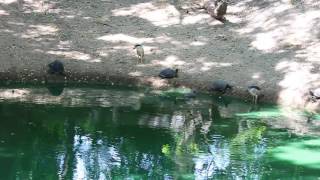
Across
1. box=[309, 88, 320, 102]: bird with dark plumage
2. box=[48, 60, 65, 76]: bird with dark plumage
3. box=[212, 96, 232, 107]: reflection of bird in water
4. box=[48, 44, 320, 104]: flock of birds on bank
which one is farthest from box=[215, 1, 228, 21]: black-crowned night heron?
box=[48, 60, 65, 76]: bird with dark plumage

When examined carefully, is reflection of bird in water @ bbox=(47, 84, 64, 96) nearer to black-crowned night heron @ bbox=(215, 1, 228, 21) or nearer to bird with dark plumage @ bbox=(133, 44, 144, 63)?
bird with dark plumage @ bbox=(133, 44, 144, 63)

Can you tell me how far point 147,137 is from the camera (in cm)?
1112

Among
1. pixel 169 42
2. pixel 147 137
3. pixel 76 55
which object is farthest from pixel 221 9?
pixel 147 137

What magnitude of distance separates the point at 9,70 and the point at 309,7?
32.4 ft

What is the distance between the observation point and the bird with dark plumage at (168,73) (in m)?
15.0

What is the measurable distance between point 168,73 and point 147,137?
414 cm

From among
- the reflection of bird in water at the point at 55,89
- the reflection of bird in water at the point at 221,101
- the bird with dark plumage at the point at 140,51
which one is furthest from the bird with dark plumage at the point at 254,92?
the reflection of bird in water at the point at 55,89

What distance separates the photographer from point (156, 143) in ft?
35.3

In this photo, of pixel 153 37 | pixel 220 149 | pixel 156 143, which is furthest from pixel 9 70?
pixel 220 149

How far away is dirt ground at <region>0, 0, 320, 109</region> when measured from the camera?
15.2 metres

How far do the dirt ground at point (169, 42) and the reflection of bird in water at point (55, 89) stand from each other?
1.87ft

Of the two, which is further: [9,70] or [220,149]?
[9,70]

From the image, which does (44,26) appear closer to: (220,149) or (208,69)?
(208,69)

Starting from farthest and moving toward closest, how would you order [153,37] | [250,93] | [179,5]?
[179,5] → [153,37] → [250,93]
